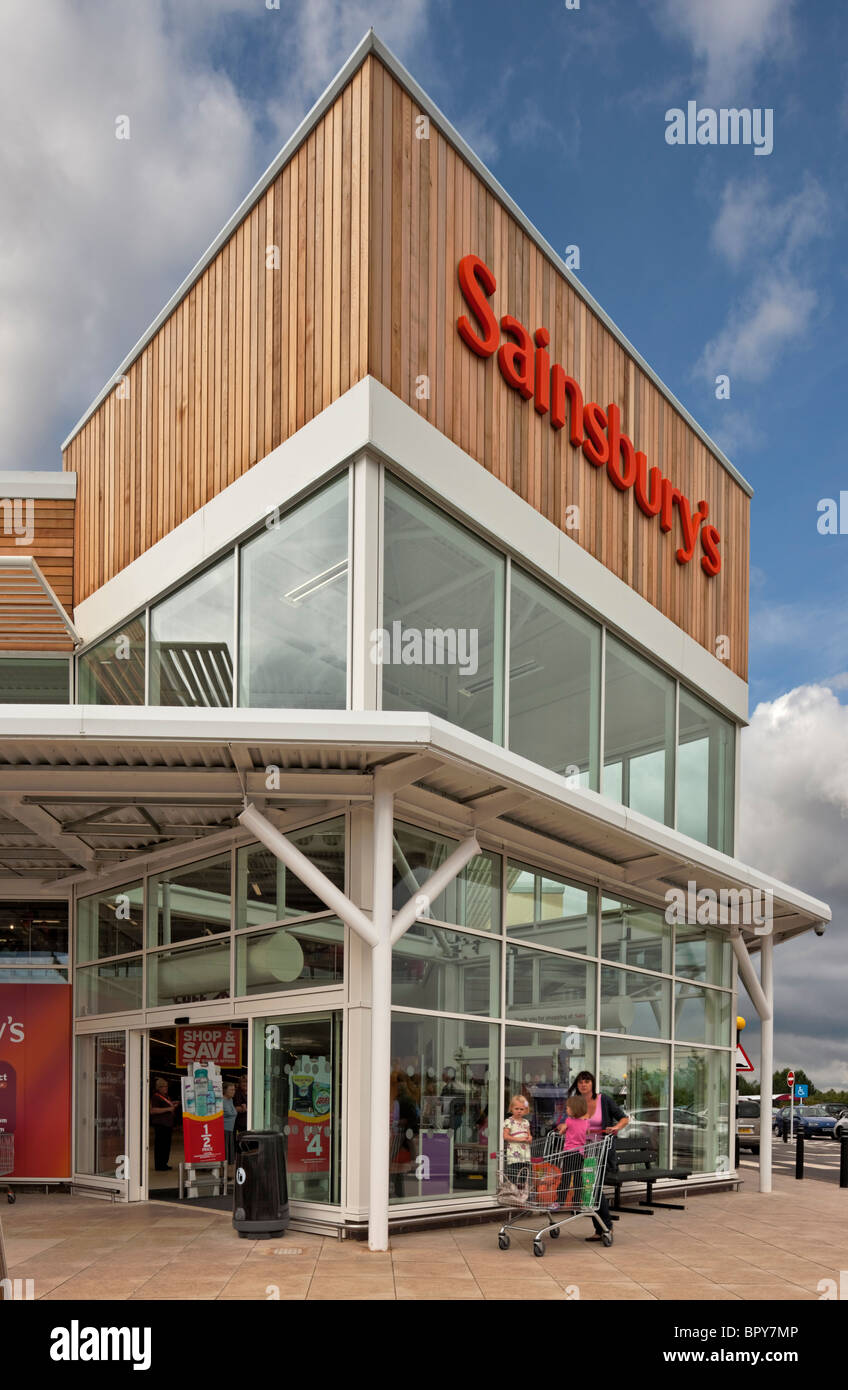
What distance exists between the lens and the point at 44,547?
18.0m

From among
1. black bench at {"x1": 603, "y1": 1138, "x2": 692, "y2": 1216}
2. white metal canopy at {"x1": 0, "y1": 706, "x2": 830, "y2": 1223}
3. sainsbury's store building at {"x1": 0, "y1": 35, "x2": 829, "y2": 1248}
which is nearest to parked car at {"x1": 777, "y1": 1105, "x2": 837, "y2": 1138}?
sainsbury's store building at {"x1": 0, "y1": 35, "x2": 829, "y2": 1248}

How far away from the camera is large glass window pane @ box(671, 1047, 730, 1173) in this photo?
17.4 meters

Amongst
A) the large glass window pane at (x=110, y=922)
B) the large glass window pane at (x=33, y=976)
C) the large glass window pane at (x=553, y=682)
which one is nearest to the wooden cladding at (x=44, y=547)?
the large glass window pane at (x=110, y=922)

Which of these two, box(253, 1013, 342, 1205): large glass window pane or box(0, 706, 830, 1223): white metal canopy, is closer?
box(0, 706, 830, 1223): white metal canopy

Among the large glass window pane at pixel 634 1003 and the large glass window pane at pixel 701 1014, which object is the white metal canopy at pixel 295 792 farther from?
the large glass window pane at pixel 701 1014

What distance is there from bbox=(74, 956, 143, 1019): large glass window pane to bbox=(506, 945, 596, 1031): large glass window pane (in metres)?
4.45

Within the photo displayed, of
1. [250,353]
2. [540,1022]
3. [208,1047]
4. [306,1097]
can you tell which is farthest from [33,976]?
[250,353]

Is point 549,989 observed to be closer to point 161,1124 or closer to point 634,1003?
point 634,1003

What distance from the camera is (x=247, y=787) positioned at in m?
10.9

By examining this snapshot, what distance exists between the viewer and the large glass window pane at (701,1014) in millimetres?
17656

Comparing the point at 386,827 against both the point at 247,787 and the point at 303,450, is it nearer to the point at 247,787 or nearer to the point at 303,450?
the point at 247,787

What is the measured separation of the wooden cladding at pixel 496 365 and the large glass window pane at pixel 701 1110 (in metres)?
6.43

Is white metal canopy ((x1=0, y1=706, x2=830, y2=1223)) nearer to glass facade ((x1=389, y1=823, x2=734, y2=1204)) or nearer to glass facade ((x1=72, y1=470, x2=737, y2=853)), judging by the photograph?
glass facade ((x1=389, y1=823, x2=734, y2=1204))
